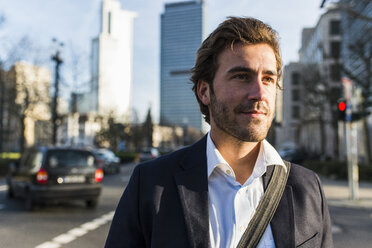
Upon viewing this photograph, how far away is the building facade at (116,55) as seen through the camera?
7027 cm

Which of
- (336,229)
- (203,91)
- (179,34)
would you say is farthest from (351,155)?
(179,34)

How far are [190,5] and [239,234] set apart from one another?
88.4m

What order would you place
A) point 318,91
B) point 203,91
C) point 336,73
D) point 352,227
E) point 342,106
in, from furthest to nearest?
1. point 318,91
2. point 336,73
3. point 342,106
4. point 352,227
5. point 203,91

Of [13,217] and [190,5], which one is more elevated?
[190,5]

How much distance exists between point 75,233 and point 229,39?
19.8 ft

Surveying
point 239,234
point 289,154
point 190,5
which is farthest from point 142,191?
point 190,5

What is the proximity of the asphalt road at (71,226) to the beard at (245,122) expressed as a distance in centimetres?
490

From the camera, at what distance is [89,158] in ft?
33.1

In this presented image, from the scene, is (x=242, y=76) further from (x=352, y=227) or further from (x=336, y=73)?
(x=336, y=73)

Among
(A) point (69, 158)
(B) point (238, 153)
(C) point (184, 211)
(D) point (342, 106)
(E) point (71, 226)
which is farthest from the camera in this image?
(D) point (342, 106)

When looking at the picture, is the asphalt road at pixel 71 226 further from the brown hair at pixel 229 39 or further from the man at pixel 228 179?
the brown hair at pixel 229 39

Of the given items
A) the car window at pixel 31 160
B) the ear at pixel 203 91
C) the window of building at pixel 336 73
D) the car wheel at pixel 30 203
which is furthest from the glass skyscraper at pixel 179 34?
the ear at pixel 203 91

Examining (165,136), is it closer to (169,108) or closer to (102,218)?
(169,108)

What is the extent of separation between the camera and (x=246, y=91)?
1.66 metres
